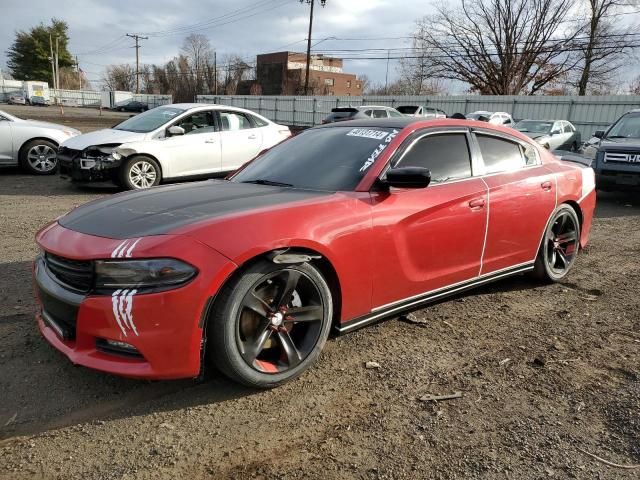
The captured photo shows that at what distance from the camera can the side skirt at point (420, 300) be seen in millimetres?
3111

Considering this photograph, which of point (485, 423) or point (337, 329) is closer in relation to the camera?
point (485, 423)

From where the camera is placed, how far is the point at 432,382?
2.91 meters

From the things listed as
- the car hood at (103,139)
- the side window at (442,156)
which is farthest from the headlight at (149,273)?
the car hood at (103,139)

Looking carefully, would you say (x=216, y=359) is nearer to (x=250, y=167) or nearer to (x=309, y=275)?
(x=309, y=275)

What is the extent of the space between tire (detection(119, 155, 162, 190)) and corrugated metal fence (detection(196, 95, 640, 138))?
2178cm

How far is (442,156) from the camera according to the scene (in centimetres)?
371

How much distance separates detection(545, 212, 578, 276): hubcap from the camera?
460 centimetres

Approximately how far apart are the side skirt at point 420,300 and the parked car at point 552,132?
12529 mm

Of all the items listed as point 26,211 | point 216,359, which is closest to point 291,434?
point 216,359

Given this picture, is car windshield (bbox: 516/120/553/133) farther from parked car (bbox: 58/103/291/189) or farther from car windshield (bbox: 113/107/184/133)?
car windshield (bbox: 113/107/184/133)

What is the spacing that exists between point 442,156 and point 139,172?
626cm

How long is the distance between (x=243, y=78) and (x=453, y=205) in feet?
246

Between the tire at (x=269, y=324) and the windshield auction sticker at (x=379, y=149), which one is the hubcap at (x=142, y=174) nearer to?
the windshield auction sticker at (x=379, y=149)

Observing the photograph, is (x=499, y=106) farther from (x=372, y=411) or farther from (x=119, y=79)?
(x=119, y=79)
